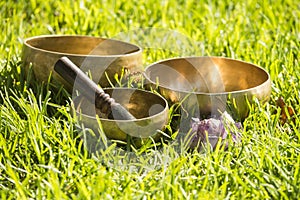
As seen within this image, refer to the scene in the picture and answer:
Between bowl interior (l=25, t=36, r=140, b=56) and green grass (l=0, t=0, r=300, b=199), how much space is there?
0.15 meters

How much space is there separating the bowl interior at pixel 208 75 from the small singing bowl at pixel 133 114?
30cm

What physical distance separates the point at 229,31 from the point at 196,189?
1.54 metres

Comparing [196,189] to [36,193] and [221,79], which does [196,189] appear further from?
[221,79]

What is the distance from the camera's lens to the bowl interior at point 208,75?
7.91 ft

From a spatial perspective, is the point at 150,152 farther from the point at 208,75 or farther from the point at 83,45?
the point at 83,45

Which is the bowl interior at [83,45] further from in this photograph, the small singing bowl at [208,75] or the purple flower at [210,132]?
the purple flower at [210,132]

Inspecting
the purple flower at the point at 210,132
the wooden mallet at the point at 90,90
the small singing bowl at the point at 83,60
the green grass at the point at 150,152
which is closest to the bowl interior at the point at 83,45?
the small singing bowl at the point at 83,60

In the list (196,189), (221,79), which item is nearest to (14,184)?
(196,189)

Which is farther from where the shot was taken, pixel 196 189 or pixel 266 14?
pixel 266 14

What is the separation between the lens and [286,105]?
232cm

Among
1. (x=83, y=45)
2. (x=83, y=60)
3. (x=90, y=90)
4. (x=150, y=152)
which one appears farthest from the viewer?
(x=83, y=45)

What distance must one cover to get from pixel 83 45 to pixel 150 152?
0.78m

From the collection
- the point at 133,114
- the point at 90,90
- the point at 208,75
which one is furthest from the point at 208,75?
the point at 90,90

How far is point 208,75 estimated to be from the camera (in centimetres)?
245
